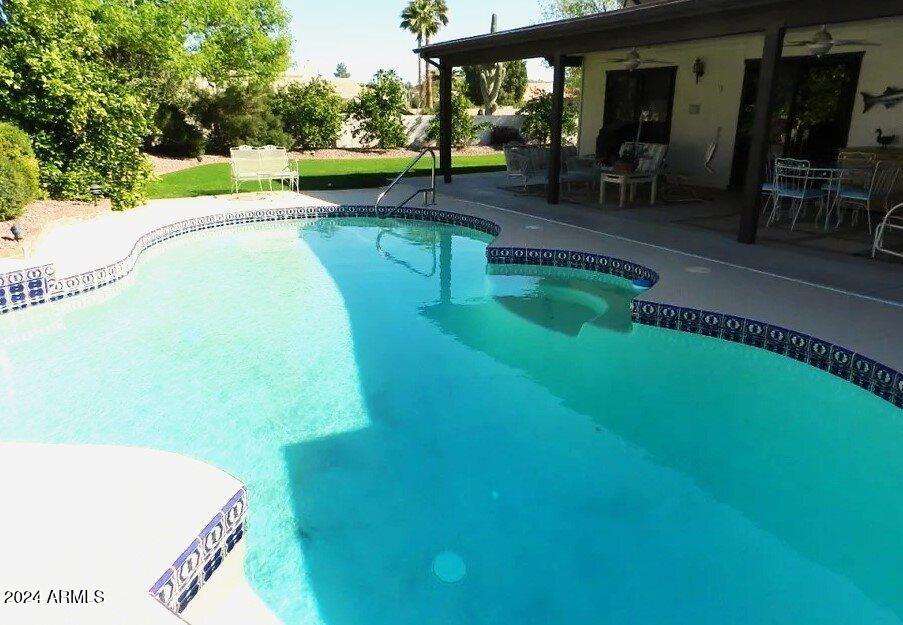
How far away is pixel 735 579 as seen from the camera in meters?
3.00

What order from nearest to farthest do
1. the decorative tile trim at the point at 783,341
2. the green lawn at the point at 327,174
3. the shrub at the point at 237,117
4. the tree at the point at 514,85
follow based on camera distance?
1. the decorative tile trim at the point at 783,341
2. the green lawn at the point at 327,174
3. the shrub at the point at 237,117
4. the tree at the point at 514,85

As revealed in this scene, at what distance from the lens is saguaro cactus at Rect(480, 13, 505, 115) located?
33656 mm

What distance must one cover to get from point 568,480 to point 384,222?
771 centimetres

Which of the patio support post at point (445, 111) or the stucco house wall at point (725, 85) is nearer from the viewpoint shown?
the stucco house wall at point (725, 85)

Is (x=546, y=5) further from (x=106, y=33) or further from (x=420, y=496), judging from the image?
(x=420, y=496)

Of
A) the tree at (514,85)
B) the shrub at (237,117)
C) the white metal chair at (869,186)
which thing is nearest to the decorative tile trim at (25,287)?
the white metal chair at (869,186)

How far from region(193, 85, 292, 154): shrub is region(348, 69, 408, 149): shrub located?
2921mm

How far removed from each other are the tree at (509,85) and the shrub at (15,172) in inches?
1215

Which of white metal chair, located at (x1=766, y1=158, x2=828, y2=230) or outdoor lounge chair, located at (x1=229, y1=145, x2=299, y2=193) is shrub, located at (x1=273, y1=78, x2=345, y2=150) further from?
white metal chair, located at (x1=766, y1=158, x2=828, y2=230)

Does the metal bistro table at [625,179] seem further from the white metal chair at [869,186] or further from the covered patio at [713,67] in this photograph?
the white metal chair at [869,186]

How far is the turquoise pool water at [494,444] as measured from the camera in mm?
2955

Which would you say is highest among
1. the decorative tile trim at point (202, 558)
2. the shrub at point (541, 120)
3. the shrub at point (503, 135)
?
the shrub at point (541, 120)

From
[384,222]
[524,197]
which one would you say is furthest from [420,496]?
[524,197]

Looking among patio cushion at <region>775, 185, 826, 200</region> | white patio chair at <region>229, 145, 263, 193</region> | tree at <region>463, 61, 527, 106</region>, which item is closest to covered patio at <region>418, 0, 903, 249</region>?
patio cushion at <region>775, 185, 826, 200</region>
